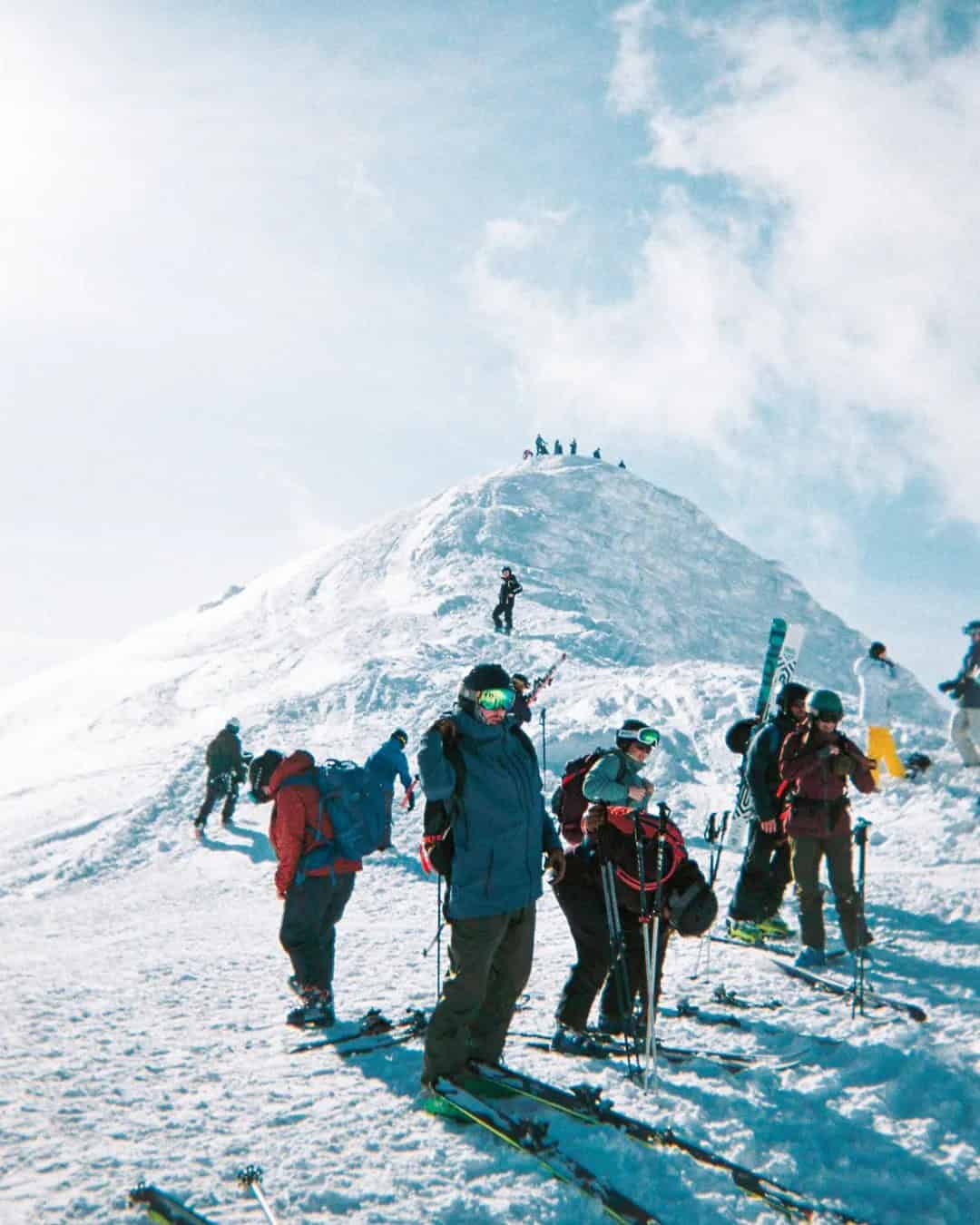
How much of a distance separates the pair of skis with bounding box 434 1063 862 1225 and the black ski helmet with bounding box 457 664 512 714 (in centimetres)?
182

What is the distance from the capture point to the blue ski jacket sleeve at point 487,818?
4223 mm

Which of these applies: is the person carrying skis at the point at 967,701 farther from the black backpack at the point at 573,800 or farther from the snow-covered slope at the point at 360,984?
the black backpack at the point at 573,800

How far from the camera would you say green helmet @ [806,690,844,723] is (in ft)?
22.2

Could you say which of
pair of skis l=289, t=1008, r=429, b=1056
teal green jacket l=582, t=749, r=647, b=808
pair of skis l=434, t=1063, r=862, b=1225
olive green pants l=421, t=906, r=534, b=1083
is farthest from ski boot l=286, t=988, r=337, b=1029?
teal green jacket l=582, t=749, r=647, b=808

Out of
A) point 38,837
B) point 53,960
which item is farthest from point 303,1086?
point 38,837

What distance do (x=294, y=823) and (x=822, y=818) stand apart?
161 inches

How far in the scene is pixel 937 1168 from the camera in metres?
3.67

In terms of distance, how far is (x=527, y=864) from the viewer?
4.43 metres

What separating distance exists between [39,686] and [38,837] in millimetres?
25377

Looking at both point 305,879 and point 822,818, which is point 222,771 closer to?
point 305,879

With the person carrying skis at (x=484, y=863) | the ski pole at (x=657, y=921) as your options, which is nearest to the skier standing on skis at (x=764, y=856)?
the ski pole at (x=657, y=921)

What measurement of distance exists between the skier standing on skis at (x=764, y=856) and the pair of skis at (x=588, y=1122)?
12.4ft

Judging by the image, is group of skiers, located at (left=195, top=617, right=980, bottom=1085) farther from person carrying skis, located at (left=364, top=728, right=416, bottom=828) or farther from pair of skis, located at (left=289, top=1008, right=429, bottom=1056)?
person carrying skis, located at (left=364, top=728, right=416, bottom=828)

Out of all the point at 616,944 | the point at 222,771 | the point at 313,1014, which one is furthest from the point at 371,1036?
the point at 222,771
